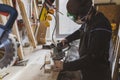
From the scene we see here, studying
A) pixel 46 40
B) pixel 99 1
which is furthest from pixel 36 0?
pixel 99 1

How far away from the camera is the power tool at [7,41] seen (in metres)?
0.81

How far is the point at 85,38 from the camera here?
64.2 inches

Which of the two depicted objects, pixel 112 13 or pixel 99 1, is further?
pixel 99 1

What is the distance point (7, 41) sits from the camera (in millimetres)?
824

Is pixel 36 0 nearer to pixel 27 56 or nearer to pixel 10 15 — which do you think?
pixel 27 56

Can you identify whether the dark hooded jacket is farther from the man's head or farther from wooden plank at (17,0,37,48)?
wooden plank at (17,0,37,48)

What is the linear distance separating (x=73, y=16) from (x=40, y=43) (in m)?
1.72

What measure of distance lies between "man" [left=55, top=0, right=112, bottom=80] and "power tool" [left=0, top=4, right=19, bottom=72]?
713 millimetres

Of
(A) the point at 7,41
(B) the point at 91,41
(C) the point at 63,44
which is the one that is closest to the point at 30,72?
(C) the point at 63,44

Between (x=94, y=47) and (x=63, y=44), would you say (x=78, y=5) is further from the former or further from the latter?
(x=63, y=44)

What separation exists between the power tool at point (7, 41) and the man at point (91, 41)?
0.71 metres

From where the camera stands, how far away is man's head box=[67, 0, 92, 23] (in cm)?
150

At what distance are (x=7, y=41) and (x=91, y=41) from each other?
0.78 m

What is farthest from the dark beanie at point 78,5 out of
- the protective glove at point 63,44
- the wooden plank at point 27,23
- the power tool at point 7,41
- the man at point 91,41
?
the wooden plank at point 27,23
